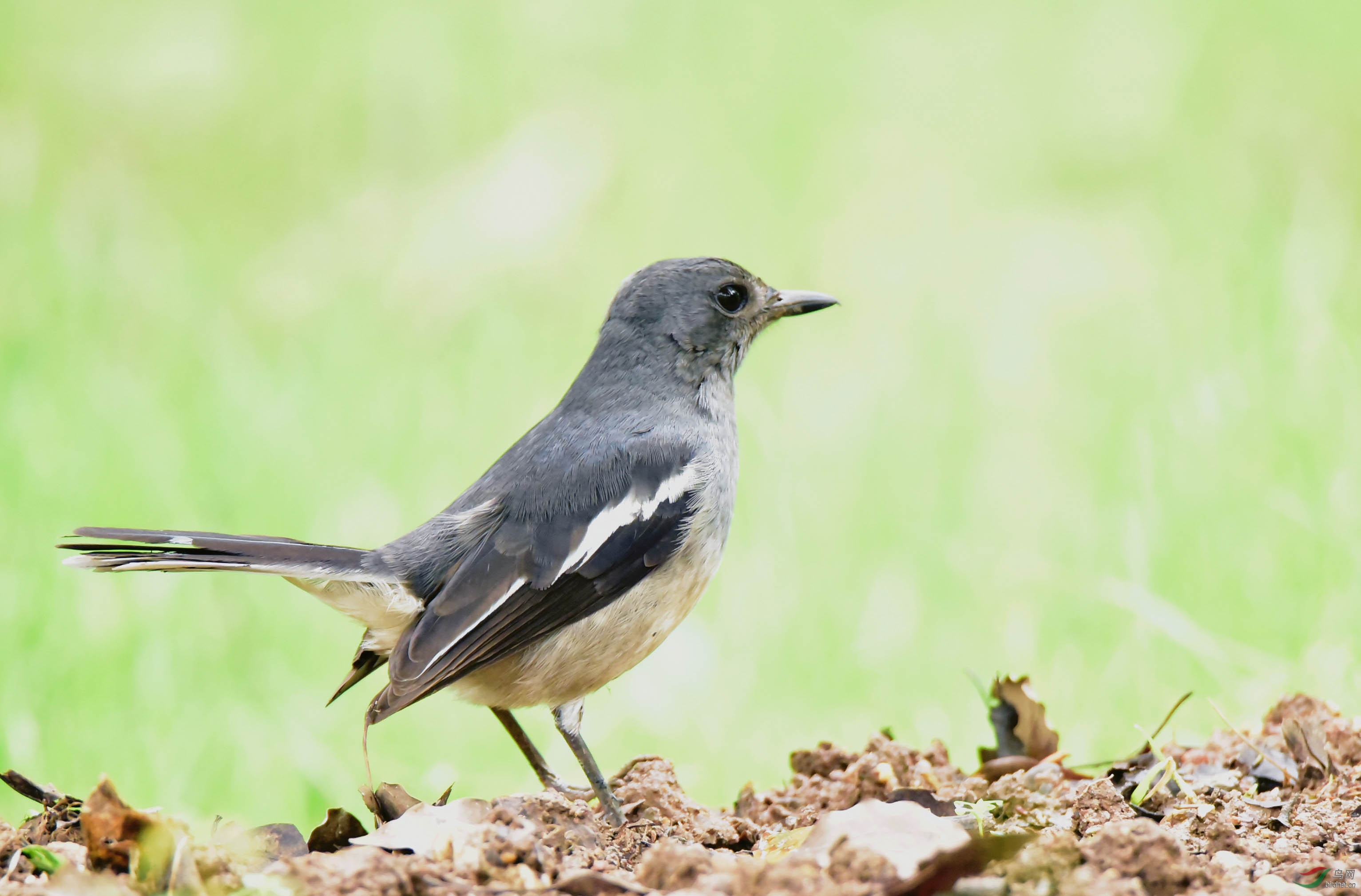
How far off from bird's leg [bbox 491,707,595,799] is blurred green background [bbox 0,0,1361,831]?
792mm

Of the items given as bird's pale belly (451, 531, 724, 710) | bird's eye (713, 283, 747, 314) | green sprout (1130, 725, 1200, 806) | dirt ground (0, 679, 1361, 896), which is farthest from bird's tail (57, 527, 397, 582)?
green sprout (1130, 725, 1200, 806)

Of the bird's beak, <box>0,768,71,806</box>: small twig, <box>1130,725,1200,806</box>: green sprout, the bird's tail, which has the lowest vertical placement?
<box>1130,725,1200,806</box>: green sprout

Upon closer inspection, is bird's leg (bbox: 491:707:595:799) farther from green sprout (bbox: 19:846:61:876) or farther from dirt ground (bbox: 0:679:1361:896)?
green sprout (bbox: 19:846:61:876)

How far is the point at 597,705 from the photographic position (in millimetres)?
6426

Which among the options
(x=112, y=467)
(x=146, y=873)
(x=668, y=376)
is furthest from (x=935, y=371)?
(x=146, y=873)

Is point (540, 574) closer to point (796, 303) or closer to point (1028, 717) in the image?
point (1028, 717)

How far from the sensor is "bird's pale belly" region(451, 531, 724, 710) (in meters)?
4.03

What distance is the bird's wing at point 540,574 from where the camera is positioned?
Answer: 3764 millimetres

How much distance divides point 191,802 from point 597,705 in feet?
6.38

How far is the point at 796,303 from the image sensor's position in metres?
5.06

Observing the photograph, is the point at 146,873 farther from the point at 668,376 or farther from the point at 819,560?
the point at 819,560

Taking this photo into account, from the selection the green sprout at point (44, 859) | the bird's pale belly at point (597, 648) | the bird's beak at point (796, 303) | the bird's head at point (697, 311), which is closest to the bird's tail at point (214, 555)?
the bird's pale belly at point (597, 648)

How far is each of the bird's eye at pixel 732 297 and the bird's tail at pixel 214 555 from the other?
1.58 m

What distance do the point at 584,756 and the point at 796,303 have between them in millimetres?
1947
